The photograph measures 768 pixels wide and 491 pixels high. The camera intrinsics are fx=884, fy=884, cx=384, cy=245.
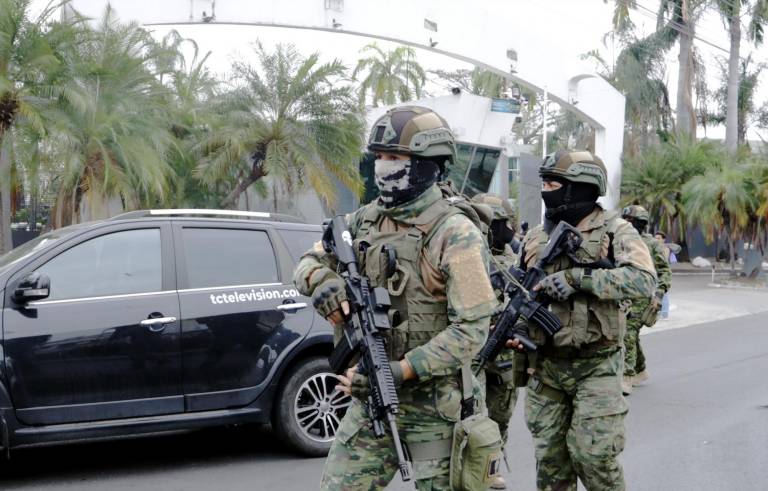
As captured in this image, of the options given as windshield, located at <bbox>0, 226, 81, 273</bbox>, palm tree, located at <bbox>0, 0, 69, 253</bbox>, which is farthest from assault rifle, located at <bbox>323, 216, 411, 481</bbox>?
palm tree, located at <bbox>0, 0, 69, 253</bbox>

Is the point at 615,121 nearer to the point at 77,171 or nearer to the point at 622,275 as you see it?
the point at 77,171

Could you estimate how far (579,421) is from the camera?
4297mm

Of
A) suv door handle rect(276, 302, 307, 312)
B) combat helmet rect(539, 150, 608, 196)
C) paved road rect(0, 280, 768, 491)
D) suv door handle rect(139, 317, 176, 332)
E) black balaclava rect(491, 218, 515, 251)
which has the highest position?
combat helmet rect(539, 150, 608, 196)

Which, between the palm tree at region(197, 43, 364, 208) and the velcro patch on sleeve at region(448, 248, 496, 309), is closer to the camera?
the velcro patch on sleeve at region(448, 248, 496, 309)

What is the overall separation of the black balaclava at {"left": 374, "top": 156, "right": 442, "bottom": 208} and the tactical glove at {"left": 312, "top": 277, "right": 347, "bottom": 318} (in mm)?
411

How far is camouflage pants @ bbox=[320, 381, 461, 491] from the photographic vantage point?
3.18 metres

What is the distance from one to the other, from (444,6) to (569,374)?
15978mm

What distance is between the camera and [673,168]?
29672mm

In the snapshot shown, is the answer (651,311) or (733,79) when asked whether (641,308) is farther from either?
(733,79)

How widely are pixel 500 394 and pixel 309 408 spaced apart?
1.33 meters

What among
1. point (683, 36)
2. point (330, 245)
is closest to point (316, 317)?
point (330, 245)

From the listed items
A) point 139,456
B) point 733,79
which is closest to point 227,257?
point 139,456

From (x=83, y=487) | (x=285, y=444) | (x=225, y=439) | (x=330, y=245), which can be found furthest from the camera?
(x=225, y=439)

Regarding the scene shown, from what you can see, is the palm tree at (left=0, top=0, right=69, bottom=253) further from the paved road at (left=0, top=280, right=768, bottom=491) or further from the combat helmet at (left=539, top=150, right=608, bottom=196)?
the combat helmet at (left=539, top=150, right=608, bottom=196)
